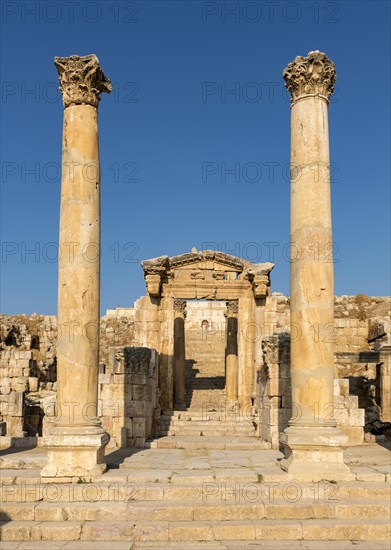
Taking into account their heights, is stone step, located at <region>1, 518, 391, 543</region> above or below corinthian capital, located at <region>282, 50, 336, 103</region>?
below

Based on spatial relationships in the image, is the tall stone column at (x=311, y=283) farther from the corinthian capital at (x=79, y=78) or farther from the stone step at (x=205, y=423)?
the stone step at (x=205, y=423)

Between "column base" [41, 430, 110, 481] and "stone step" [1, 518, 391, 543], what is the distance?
185 centimetres

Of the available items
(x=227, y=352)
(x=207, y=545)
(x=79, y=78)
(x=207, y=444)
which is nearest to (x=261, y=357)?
(x=227, y=352)

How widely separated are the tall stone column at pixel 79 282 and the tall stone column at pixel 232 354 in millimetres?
12039

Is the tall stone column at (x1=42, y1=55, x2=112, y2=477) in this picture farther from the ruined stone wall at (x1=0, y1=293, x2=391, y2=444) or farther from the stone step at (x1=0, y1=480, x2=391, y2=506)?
the ruined stone wall at (x1=0, y1=293, x2=391, y2=444)

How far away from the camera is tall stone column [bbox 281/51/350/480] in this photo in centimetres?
998

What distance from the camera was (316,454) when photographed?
995 cm

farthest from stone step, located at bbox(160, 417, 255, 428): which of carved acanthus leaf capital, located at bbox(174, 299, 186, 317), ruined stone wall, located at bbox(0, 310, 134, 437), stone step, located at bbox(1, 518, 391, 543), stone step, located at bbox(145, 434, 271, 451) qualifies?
stone step, located at bbox(1, 518, 391, 543)

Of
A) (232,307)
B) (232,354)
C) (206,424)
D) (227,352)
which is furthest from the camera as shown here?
(227,352)

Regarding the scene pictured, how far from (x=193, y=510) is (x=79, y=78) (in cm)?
785

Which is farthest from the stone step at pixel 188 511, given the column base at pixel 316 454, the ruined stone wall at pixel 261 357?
the ruined stone wall at pixel 261 357

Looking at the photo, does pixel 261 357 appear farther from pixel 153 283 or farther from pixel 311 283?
pixel 311 283

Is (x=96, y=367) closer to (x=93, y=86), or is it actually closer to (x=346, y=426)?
(x=93, y=86)

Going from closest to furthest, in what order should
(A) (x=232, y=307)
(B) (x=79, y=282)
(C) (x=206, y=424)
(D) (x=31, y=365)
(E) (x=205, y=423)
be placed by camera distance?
1. (B) (x=79, y=282)
2. (C) (x=206, y=424)
3. (E) (x=205, y=423)
4. (A) (x=232, y=307)
5. (D) (x=31, y=365)
